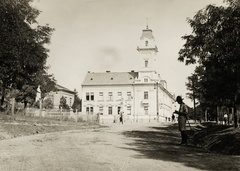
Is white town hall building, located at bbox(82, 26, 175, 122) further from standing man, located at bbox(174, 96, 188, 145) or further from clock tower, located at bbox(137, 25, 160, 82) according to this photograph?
standing man, located at bbox(174, 96, 188, 145)

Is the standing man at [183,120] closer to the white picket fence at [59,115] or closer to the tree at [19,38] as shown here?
the tree at [19,38]

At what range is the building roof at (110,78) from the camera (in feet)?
271

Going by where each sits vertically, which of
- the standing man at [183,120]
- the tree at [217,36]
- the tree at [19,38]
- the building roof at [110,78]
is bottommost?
the standing man at [183,120]

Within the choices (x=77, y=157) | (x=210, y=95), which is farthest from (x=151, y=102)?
(x=77, y=157)

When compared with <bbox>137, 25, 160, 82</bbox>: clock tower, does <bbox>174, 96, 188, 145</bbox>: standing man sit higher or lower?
lower

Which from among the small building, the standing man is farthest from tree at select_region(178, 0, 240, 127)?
the small building

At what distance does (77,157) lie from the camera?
8.44m

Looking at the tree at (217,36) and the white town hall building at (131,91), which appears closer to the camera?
the tree at (217,36)

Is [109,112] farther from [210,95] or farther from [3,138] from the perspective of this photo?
[3,138]

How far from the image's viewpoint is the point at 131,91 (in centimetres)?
8081

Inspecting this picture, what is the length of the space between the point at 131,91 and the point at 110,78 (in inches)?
284

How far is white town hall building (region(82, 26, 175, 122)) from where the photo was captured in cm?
7706

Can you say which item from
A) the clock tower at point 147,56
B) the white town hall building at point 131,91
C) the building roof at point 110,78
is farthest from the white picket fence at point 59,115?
the building roof at point 110,78

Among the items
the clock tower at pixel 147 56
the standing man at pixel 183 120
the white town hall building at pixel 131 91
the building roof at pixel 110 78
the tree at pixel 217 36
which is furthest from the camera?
the building roof at pixel 110 78
